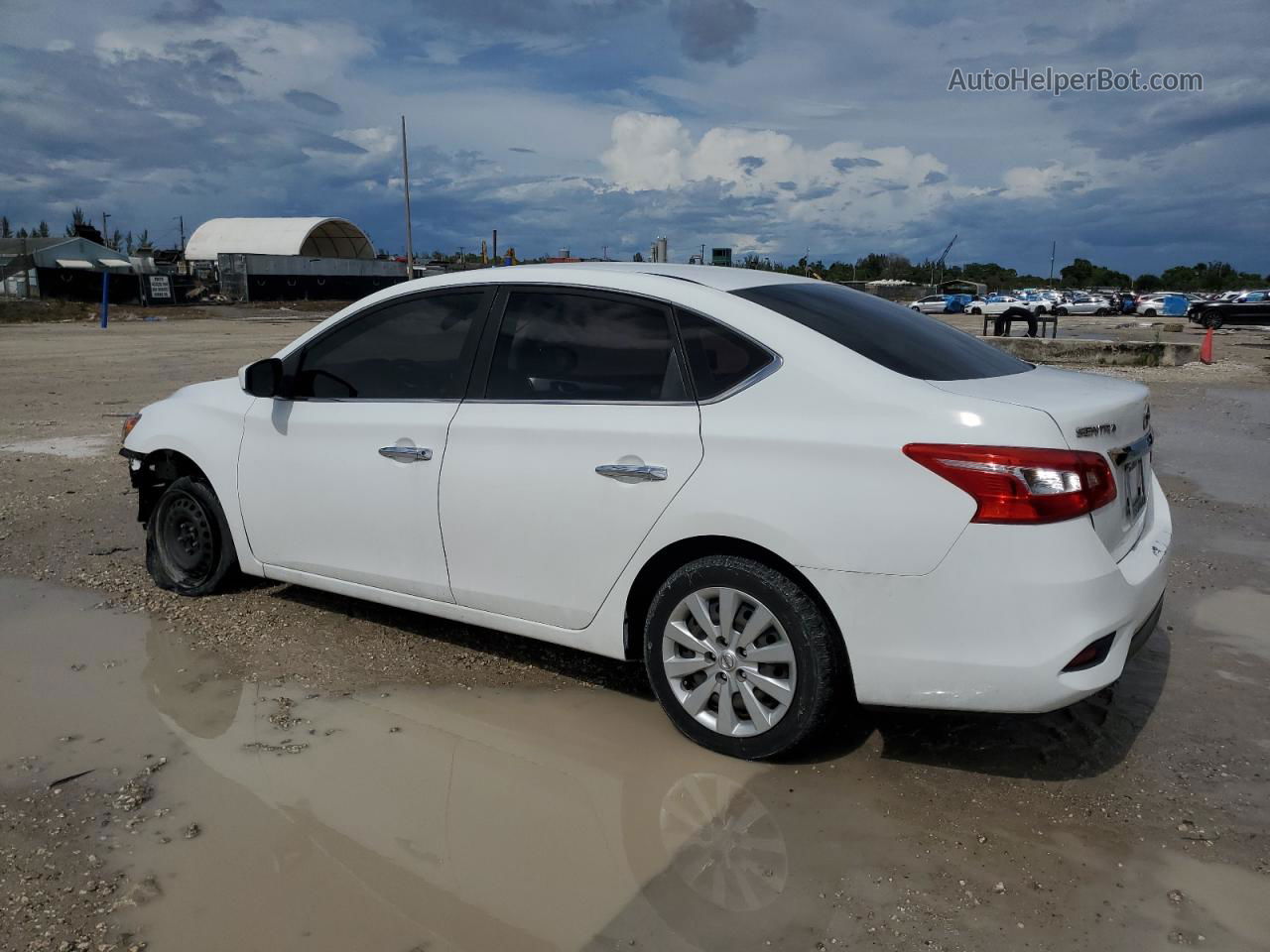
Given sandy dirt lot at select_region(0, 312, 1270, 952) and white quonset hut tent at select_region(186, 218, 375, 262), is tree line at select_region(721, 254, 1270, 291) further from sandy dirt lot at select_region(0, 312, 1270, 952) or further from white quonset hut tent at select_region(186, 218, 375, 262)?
sandy dirt lot at select_region(0, 312, 1270, 952)

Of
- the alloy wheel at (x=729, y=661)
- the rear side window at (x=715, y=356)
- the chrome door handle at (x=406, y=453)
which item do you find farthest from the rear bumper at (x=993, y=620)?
the chrome door handle at (x=406, y=453)

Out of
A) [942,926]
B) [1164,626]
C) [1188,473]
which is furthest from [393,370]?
[1188,473]

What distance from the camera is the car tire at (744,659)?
10.9 ft

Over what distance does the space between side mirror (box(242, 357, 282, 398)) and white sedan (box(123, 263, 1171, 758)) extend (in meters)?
0.02

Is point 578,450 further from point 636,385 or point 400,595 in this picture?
point 400,595

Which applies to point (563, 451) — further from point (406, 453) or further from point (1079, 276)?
point (1079, 276)

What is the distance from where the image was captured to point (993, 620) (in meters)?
3.06

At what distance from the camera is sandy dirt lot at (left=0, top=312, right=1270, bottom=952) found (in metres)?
2.78

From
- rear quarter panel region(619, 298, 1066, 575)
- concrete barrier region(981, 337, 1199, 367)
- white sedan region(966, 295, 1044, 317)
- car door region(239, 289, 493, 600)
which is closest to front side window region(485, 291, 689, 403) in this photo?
car door region(239, 289, 493, 600)

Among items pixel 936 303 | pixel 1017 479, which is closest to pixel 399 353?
pixel 1017 479

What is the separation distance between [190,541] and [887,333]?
3.70 meters

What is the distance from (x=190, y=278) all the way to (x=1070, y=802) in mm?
50854

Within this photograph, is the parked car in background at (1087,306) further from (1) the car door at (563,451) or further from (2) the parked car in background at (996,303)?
(1) the car door at (563,451)

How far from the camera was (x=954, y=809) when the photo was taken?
11.0ft
